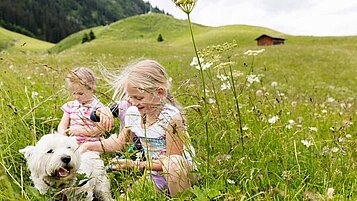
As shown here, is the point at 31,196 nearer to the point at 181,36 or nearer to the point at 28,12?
the point at 181,36

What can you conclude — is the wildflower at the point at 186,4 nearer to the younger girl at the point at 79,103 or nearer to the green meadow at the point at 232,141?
the green meadow at the point at 232,141

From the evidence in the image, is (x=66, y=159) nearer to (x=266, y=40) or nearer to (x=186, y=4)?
(x=186, y=4)

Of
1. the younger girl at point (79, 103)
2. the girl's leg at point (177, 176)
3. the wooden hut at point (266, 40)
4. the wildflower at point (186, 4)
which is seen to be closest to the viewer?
the wildflower at point (186, 4)

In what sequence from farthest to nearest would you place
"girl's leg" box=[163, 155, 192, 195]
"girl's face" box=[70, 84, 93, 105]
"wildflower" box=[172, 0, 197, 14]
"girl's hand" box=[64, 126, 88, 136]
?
"girl's face" box=[70, 84, 93, 105]
"girl's hand" box=[64, 126, 88, 136]
"girl's leg" box=[163, 155, 192, 195]
"wildflower" box=[172, 0, 197, 14]

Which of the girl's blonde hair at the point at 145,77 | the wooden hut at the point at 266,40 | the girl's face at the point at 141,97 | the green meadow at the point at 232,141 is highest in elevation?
the girl's blonde hair at the point at 145,77

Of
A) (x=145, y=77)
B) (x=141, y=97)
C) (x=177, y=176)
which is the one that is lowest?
(x=177, y=176)

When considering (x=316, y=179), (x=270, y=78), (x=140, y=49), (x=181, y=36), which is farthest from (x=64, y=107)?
(x=181, y=36)

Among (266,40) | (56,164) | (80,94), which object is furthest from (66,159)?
(266,40)

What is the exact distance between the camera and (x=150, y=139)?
4.26 meters

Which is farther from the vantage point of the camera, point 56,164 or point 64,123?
point 64,123

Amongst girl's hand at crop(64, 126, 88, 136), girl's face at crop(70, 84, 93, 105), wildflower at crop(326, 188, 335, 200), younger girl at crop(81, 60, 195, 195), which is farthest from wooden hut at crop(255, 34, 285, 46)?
wildflower at crop(326, 188, 335, 200)

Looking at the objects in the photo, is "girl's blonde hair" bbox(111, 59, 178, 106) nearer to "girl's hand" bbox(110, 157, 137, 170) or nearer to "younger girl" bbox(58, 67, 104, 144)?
"girl's hand" bbox(110, 157, 137, 170)

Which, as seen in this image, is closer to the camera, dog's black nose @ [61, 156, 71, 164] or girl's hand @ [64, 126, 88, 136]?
dog's black nose @ [61, 156, 71, 164]

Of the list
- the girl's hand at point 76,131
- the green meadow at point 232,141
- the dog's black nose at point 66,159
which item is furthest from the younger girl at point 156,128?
the girl's hand at point 76,131
